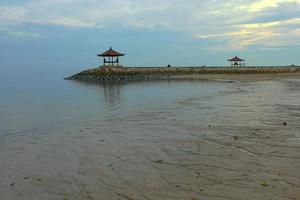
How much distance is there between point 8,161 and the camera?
12.2m

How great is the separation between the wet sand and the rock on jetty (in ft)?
184

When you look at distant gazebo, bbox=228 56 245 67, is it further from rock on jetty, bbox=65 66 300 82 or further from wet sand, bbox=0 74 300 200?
Result: wet sand, bbox=0 74 300 200

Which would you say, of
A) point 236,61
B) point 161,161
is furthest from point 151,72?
point 161,161

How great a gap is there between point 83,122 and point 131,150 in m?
8.52

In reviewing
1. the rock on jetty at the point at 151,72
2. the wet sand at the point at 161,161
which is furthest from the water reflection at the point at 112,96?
the rock on jetty at the point at 151,72

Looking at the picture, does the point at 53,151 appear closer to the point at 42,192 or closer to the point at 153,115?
the point at 42,192

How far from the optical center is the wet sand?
8.50m

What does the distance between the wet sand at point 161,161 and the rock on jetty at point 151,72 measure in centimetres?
→ 5622

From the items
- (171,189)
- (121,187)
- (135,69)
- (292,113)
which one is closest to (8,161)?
(121,187)

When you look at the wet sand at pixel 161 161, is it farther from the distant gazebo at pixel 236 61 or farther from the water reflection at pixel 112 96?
the distant gazebo at pixel 236 61

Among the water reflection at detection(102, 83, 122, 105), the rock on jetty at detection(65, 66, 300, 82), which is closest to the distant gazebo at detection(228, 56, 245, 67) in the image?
the rock on jetty at detection(65, 66, 300, 82)

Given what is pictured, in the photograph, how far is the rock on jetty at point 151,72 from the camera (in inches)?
2936

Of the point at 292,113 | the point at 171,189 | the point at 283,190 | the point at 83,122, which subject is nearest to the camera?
the point at 283,190

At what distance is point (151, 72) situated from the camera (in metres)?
81.3
